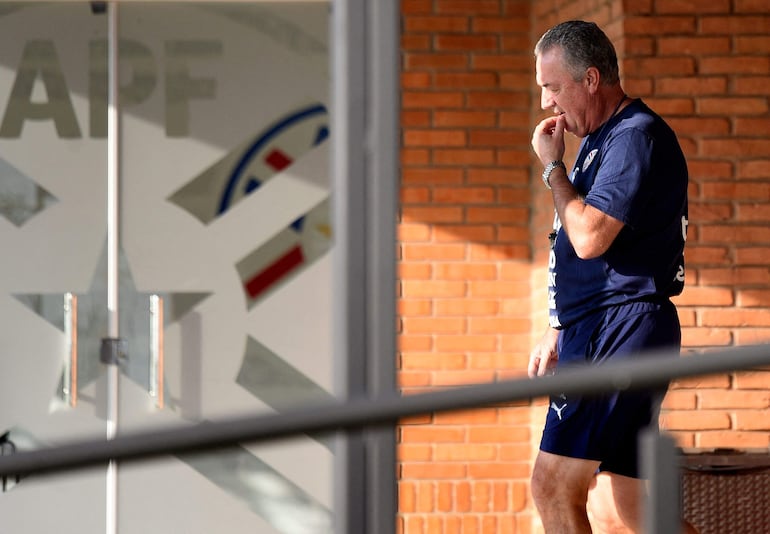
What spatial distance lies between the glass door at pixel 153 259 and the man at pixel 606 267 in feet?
9.09

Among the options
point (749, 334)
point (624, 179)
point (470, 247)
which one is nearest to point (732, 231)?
point (749, 334)

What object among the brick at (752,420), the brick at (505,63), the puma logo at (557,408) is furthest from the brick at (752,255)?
the puma logo at (557,408)

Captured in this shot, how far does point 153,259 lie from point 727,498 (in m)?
2.56

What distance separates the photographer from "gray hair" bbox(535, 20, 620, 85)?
3.19 m

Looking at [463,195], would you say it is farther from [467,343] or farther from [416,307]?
[467,343]

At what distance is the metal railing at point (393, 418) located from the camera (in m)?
1.39

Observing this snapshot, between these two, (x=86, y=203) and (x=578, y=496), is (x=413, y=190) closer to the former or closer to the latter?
(x=86, y=203)

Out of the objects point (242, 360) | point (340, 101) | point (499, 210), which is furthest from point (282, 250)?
point (340, 101)

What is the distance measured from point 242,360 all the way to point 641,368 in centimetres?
447

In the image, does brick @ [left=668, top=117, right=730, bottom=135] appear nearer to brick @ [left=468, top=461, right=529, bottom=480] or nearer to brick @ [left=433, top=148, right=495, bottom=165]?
brick @ [left=433, top=148, right=495, bottom=165]

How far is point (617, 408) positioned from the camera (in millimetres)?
3113

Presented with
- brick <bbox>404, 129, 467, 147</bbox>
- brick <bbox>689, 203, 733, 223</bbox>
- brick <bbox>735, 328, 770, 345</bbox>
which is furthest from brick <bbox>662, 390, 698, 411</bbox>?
brick <bbox>404, 129, 467, 147</bbox>

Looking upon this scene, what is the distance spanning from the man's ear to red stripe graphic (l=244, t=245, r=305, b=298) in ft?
9.33

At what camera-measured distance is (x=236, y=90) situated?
19.3ft
